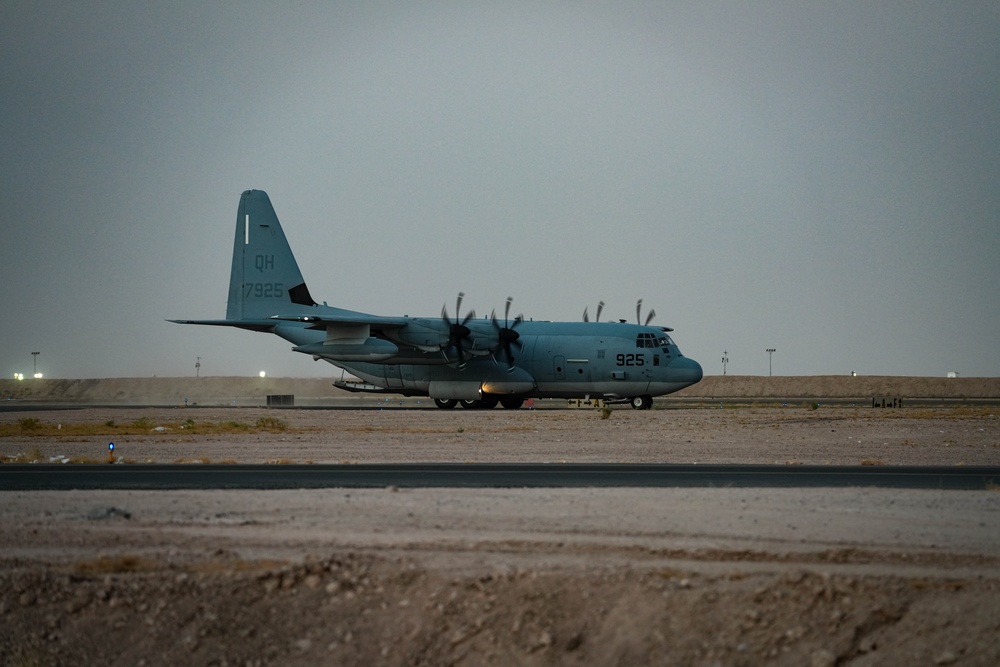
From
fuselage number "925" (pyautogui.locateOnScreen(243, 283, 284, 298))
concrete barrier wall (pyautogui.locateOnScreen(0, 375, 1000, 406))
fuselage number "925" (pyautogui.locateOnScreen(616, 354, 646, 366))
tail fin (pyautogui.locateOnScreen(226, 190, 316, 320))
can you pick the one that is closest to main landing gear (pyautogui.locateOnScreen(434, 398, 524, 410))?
fuselage number "925" (pyautogui.locateOnScreen(616, 354, 646, 366))

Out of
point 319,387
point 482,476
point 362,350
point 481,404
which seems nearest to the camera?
point 482,476

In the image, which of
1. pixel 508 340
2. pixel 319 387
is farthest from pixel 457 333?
pixel 319 387

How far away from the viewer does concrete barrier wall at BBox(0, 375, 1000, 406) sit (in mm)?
121812

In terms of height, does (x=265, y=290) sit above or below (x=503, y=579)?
above

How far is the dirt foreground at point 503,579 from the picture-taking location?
36.0ft

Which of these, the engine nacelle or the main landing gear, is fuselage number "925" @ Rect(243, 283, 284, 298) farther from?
the main landing gear

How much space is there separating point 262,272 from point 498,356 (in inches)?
658

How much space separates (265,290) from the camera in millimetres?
63594

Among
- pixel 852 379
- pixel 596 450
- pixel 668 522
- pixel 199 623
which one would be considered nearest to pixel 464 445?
pixel 596 450

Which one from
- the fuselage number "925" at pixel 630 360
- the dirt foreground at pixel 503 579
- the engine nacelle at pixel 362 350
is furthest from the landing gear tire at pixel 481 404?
the dirt foreground at pixel 503 579

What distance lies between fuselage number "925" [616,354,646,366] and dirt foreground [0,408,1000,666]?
37.5m

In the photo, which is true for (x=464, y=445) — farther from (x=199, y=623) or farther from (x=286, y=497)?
(x=199, y=623)

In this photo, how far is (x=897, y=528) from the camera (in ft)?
46.1

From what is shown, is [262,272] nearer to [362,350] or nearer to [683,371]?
[362,350]
